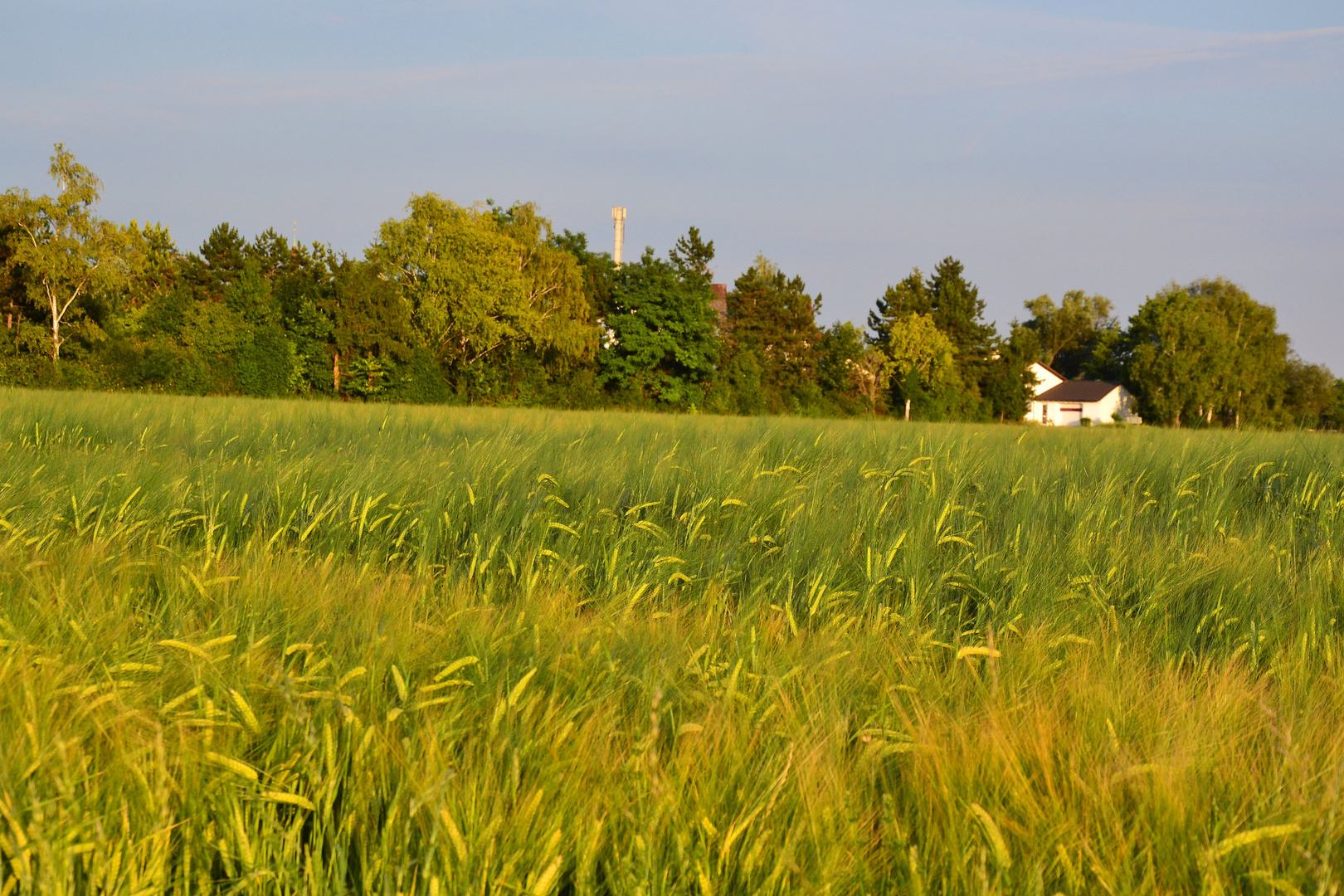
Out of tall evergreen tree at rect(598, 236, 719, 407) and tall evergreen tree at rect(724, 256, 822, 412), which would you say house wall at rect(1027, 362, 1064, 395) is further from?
tall evergreen tree at rect(598, 236, 719, 407)

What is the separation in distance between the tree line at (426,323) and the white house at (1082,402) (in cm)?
2377

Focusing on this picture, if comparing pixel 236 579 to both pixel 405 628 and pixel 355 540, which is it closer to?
pixel 405 628

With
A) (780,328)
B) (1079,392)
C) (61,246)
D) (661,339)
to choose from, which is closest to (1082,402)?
(1079,392)

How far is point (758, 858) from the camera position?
128cm

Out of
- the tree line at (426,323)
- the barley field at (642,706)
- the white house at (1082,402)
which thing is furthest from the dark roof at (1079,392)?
the barley field at (642,706)

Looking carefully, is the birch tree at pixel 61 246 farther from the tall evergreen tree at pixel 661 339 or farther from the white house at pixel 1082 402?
the white house at pixel 1082 402

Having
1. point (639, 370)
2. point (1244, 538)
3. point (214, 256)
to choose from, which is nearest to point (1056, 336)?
point (639, 370)

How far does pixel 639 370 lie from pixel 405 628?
1205 inches

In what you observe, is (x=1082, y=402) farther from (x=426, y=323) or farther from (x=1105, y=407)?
(x=426, y=323)

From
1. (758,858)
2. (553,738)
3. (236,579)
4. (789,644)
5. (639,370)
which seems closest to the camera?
(758,858)

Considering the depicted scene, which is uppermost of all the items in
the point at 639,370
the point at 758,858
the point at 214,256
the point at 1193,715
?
the point at 214,256

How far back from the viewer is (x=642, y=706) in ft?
5.46

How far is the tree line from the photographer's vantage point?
90.2ft

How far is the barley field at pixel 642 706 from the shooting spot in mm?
1234
